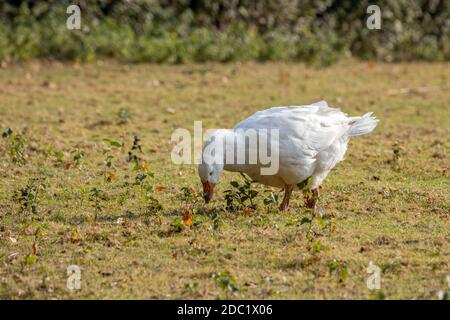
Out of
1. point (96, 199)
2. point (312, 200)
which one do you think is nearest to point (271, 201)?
point (312, 200)

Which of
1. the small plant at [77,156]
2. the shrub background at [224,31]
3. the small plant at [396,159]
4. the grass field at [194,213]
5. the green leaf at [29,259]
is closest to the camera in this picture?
the grass field at [194,213]

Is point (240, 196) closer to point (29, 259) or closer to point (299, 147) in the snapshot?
point (299, 147)

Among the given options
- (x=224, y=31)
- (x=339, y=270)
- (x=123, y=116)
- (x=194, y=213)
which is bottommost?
(x=339, y=270)

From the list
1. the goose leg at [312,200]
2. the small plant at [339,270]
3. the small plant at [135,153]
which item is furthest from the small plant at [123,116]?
the small plant at [339,270]

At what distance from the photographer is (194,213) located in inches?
278

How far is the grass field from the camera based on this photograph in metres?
5.76

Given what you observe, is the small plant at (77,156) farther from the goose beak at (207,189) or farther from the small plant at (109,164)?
the goose beak at (207,189)

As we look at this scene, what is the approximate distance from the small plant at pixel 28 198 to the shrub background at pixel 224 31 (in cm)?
734

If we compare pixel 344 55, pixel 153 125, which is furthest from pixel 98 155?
pixel 344 55

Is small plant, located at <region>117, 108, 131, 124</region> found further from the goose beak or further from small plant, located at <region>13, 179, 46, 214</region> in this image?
the goose beak

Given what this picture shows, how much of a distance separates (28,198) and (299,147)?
7.20 feet

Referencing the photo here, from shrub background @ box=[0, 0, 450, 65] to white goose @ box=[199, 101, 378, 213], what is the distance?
7753mm

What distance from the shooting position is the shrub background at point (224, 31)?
14.8 metres

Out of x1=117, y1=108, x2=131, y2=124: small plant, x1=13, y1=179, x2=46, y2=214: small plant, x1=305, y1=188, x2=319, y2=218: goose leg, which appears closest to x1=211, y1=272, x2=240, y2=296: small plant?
x1=305, y1=188, x2=319, y2=218: goose leg
